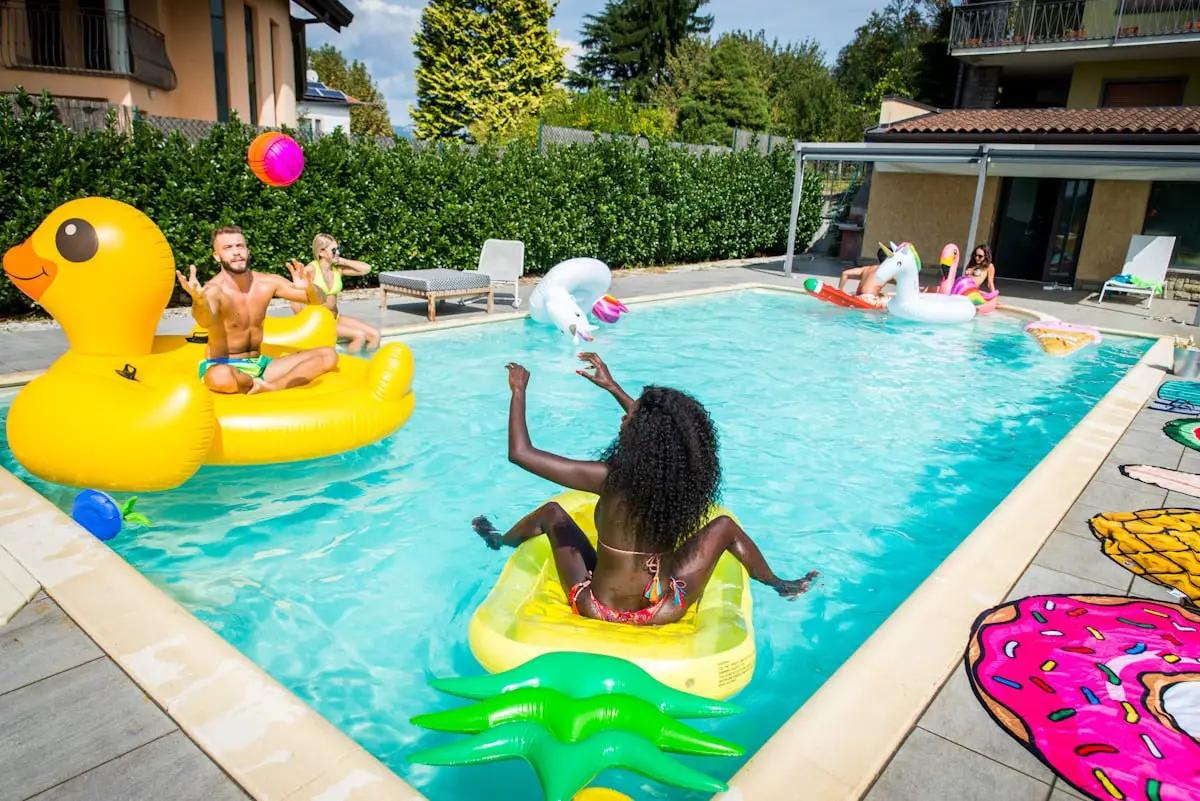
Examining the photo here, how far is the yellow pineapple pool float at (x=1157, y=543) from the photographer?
12.6ft

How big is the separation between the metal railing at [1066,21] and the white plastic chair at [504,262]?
56.6 feet

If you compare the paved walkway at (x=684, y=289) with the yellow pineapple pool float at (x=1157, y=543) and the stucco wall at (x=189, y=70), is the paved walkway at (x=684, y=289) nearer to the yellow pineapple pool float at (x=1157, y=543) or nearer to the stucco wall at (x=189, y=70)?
the stucco wall at (x=189, y=70)

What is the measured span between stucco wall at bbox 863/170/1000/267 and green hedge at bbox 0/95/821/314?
276 centimetres

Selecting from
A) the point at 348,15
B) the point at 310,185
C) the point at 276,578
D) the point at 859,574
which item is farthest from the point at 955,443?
the point at 348,15

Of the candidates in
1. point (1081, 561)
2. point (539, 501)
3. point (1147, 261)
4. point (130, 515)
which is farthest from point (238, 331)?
point (1147, 261)

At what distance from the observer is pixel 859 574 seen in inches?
186

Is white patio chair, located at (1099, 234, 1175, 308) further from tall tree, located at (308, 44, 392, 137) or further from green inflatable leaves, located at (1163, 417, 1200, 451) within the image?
tall tree, located at (308, 44, 392, 137)

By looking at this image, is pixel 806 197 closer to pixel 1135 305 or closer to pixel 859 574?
pixel 1135 305

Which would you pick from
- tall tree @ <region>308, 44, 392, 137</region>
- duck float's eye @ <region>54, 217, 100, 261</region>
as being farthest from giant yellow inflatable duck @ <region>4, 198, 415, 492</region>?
tall tree @ <region>308, 44, 392, 137</region>

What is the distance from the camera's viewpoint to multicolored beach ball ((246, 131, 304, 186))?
299 inches

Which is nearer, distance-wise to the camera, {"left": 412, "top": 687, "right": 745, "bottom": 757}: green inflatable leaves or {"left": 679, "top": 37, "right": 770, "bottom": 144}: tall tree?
{"left": 412, "top": 687, "right": 745, "bottom": 757}: green inflatable leaves

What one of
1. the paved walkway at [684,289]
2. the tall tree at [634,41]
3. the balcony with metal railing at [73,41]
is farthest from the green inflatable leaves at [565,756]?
the tall tree at [634,41]

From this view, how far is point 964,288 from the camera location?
12992mm

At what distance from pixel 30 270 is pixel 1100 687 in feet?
20.0
